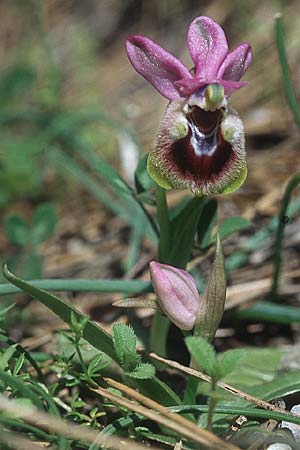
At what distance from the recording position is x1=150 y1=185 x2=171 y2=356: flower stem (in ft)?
5.11

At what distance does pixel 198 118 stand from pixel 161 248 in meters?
0.30

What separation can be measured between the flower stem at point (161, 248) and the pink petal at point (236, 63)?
274 millimetres

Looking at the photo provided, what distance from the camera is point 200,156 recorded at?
4.89 ft

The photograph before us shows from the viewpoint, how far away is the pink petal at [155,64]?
1.49 metres

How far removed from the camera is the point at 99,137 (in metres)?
3.01

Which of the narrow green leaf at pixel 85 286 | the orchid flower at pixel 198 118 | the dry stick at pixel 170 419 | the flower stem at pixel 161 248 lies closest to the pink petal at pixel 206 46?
the orchid flower at pixel 198 118

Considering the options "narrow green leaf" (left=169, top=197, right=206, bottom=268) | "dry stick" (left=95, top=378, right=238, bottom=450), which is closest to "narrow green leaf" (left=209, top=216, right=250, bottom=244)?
"narrow green leaf" (left=169, top=197, right=206, bottom=268)

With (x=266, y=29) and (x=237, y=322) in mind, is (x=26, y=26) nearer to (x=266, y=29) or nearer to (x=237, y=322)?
(x=266, y=29)

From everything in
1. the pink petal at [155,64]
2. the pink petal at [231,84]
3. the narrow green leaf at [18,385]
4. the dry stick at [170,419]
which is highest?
the pink petal at [155,64]

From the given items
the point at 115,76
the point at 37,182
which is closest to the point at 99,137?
the point at 37,182

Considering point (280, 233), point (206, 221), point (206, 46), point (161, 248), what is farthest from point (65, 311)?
point (280, 233)

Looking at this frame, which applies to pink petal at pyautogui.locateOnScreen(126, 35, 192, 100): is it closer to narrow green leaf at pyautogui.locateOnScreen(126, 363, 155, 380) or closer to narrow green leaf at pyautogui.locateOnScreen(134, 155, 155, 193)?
narrow green leaf at pyautogui.locateOnScreen(134, 155, 155, 193)

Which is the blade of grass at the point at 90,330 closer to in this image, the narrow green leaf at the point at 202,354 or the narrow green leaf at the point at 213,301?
the narrow green leaf at the point at 213,301

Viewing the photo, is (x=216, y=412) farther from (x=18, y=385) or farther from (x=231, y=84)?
(x=231, y=84)
